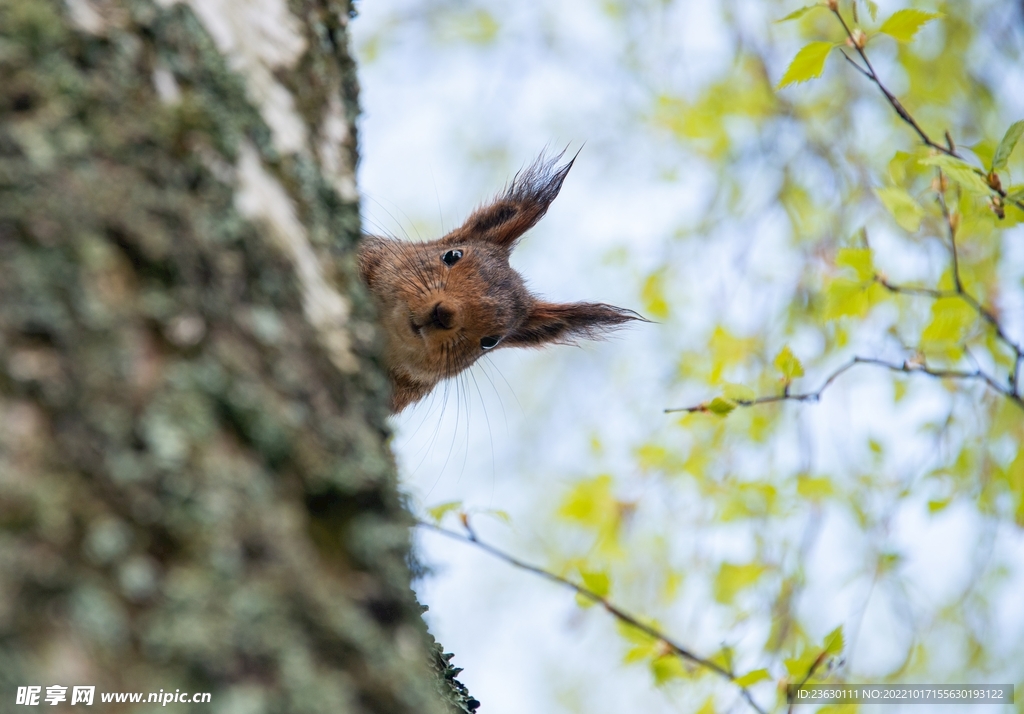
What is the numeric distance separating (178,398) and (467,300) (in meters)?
2.18

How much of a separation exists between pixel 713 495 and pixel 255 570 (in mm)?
2333

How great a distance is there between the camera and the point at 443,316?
2703 mm

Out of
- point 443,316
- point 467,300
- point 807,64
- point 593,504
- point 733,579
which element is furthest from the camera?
point 593,504

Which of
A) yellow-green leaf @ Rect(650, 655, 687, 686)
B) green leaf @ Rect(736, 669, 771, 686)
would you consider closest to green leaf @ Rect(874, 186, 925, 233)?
green leaf @ Rect(736, 669, 771, 686)

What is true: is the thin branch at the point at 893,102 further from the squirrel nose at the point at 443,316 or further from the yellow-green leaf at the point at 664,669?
the squirrel nose at the point at 443,316

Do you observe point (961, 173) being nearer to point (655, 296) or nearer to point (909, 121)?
point (909, 121)

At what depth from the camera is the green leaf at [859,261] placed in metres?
1.85

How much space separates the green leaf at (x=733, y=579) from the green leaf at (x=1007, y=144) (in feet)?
4.29

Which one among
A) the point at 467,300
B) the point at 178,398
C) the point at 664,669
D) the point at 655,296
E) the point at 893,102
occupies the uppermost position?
the point at 655,296

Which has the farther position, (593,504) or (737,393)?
(593,504)

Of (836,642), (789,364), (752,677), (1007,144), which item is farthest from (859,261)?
(752,677)

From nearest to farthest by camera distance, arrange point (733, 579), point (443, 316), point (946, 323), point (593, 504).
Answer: point (946, 323) → point (733, 579) → point (443, 316) → point (593, 504)

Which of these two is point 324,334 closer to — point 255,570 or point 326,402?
point 326,402

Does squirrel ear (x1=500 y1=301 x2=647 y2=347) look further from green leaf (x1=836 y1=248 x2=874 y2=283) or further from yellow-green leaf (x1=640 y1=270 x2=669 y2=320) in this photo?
green leaf (x1=836 y1=248 x2=874 y2=283)
